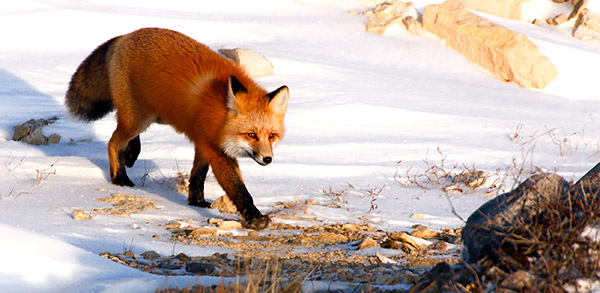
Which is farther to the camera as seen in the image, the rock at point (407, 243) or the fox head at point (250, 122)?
the fox head at point (250, 122)

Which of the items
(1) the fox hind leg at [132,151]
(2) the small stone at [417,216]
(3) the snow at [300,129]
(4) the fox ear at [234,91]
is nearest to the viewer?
(3) the snow at [300,129]

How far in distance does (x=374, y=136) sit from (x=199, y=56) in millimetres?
3359

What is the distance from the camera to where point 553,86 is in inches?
451

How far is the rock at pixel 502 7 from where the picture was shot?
15656mm

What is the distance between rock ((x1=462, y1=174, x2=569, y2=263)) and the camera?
2.66 metres

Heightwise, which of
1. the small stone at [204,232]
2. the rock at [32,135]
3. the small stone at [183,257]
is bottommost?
the rock at [32,135]

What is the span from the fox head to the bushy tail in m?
1.97

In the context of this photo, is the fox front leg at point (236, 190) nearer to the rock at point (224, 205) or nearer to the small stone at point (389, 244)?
the rock at point (224, 205)

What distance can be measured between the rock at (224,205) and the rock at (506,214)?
10.6ft

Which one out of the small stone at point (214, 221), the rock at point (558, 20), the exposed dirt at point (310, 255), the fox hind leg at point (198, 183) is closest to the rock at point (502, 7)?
the rock at point (558, 20)

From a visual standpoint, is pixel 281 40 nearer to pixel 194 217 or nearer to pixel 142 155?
pixel 142 155

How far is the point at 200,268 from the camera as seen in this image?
3.50m

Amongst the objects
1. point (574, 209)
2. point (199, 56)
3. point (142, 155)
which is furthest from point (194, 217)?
point (574, 209)

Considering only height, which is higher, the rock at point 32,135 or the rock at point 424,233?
the rock at point 424,233
